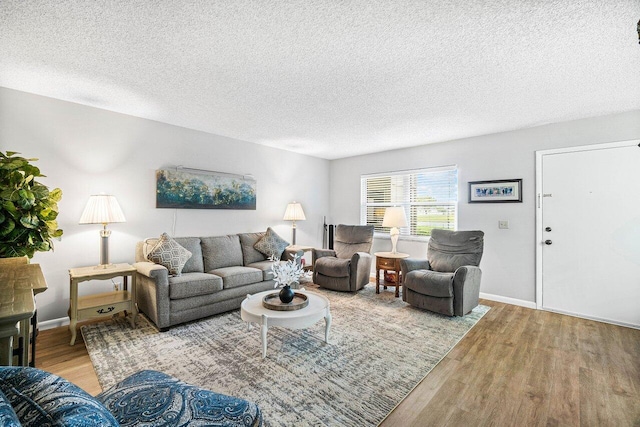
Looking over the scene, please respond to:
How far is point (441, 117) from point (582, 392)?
2901 millimetres

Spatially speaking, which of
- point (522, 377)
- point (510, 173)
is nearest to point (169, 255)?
point (522, 377)

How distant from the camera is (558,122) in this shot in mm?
3725

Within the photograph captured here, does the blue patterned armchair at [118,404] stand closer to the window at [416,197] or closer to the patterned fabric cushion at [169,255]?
the patterned fabric cushion at [169,255]

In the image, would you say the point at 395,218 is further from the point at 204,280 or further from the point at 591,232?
the point at 204,280

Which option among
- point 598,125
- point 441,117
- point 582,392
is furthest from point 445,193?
point 582,392

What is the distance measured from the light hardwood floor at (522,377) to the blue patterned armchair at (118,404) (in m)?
1.12

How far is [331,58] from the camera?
2.29 meters

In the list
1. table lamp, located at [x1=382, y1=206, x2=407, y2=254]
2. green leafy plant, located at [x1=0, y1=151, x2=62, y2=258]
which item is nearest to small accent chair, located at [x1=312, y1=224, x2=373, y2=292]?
table lamp, located at [x1=382, y1=206, x2=407, y2=254]

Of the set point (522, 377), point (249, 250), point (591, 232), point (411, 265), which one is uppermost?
point (591, 232)

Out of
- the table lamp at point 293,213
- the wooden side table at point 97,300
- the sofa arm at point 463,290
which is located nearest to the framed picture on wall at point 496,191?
the sofa arm at point 463,290

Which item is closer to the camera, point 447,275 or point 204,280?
point 204,280

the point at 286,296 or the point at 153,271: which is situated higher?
the point at 153,271

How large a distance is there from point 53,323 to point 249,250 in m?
2.26

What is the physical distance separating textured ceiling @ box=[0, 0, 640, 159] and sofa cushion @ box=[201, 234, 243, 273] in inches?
64.4
